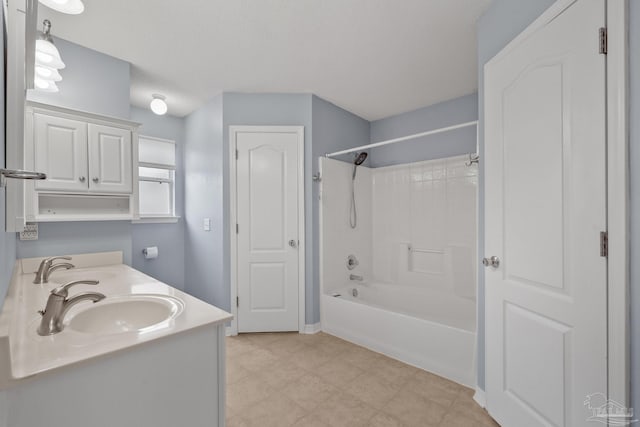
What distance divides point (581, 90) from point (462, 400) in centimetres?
187

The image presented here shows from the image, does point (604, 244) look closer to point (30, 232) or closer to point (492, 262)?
point (492, 262)

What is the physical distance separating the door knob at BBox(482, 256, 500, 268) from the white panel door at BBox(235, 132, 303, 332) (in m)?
1.77

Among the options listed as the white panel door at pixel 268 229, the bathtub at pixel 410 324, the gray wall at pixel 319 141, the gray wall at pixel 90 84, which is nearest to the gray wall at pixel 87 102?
the gray wall at pixel 90 84

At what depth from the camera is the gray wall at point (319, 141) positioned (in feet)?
9.61

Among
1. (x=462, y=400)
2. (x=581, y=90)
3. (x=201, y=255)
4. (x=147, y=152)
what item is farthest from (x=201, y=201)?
(x=581, y=90)

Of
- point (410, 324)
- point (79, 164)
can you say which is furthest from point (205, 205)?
point (410, 324)

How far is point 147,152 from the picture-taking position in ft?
11.0

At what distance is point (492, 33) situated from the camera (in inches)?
67.6

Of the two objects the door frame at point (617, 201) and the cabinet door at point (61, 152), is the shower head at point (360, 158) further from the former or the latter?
the cabinet door at point (61, 152)

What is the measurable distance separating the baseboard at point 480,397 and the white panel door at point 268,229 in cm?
168

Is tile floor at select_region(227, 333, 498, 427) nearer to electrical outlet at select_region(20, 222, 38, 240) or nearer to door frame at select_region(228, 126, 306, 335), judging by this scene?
door frame at select_region(228, 126, 306, 335)

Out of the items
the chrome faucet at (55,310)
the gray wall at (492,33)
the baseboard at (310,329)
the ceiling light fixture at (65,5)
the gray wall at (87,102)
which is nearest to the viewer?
the chrome faucet at (55,310)

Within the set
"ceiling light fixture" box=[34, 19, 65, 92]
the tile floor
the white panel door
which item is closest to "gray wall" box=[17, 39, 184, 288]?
"ceiling light fixture" box=[34, 19, 65, 92]

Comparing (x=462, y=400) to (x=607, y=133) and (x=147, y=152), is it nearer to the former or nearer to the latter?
(x=607, y=133)
